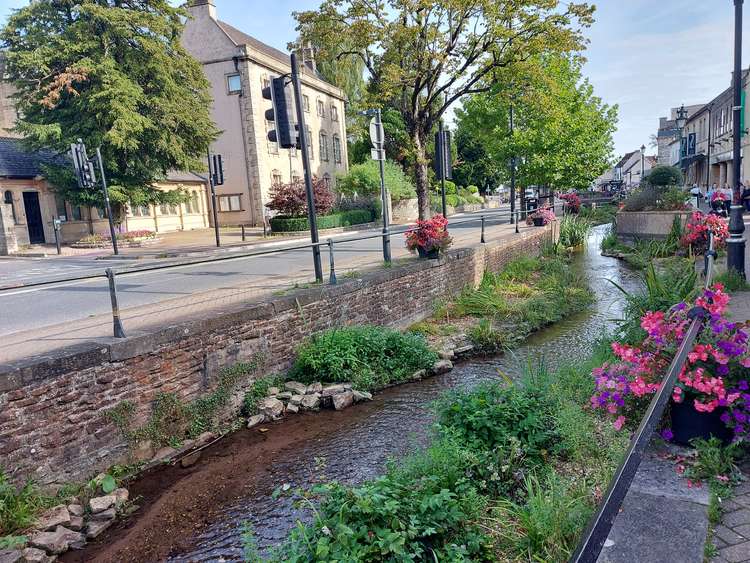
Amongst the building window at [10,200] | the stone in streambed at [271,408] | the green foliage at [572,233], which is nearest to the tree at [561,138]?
the green foliage at [572,233]

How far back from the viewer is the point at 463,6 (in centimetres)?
1576

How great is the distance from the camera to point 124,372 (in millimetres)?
5582

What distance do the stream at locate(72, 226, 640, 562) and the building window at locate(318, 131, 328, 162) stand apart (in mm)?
33838

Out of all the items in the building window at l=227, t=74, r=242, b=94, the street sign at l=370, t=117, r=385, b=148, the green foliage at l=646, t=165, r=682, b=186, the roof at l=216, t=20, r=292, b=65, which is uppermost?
the roof at l=216, t=20, r=292, b=65

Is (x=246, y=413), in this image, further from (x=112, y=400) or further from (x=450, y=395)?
(x=450, y=395)

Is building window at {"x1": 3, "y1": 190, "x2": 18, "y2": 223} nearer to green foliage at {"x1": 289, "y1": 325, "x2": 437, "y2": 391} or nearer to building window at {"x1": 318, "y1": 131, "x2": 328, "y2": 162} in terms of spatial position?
building window at {"x1": 318, "y1": 131, "x2": 328, "y2": 162}

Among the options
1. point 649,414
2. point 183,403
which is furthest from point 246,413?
point 649,414

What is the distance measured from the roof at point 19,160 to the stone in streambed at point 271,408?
73.4ft

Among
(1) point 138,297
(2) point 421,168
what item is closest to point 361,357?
(1) point 138,297

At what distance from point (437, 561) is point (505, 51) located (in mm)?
17065

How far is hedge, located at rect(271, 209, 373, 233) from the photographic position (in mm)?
26938

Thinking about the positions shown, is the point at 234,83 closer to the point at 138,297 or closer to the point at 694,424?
the point at 138,297

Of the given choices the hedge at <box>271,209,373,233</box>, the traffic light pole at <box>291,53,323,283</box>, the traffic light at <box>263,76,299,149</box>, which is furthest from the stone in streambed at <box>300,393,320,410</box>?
the hedge at <box>271,209,373,233</box>

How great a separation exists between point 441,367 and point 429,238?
377 cm
